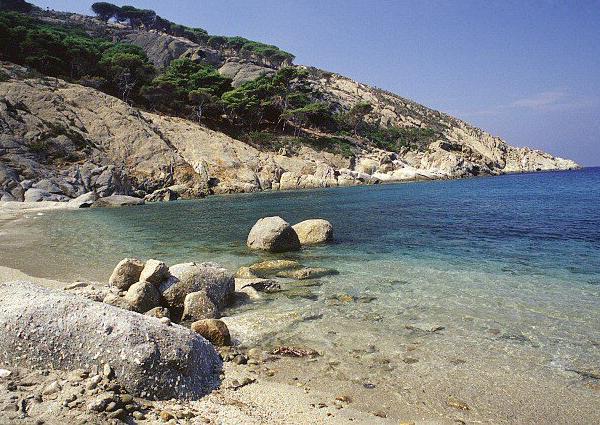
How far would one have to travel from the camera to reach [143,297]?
876 centimetres

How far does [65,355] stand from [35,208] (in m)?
38.5

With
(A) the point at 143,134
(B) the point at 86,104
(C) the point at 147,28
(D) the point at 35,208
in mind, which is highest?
(C) the point at 147,28

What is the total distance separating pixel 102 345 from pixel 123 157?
181 feet

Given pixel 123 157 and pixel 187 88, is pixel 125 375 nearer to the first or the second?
pixel 123 157

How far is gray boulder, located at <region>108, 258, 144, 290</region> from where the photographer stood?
33.0 feet

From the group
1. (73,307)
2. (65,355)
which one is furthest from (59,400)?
(73,307)

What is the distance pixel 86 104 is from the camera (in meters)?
60.1

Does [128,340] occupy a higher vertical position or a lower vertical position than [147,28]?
lower

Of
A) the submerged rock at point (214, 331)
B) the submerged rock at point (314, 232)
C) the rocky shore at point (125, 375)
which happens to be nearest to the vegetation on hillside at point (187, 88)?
the submerged rock at point (314, 232)

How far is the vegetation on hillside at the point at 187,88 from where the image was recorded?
68062 millimetres

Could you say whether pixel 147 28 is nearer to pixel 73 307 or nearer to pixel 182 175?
pixel 182 175

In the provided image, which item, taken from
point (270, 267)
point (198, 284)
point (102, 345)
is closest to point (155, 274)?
point (198, 284)

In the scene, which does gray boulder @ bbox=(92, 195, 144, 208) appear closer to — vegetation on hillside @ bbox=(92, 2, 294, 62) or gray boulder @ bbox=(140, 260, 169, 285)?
gray boulder @ bbox=(140, 260, 169, 285)

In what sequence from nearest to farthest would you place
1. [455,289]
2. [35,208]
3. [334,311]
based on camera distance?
[334,311], [455,289], [35,208]
